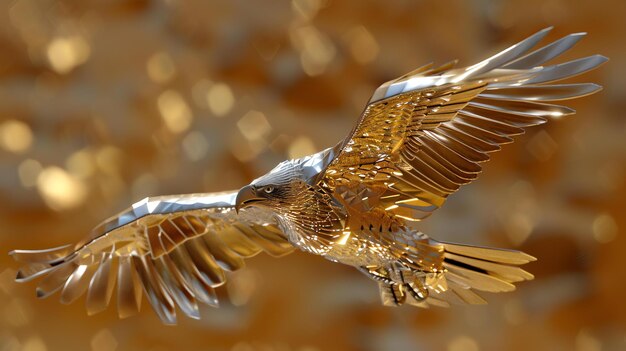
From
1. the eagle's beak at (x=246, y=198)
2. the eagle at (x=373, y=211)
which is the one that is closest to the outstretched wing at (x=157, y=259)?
the eagle at (x=373, y=211)

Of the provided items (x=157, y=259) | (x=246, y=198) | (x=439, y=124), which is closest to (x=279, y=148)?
(x=157, y=259)

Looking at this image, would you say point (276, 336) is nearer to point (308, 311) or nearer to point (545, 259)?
point (308, 311)

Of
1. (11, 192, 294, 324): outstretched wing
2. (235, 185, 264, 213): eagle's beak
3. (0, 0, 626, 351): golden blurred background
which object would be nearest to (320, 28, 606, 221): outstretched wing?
(235, 185, 264, 213): eagle's beak

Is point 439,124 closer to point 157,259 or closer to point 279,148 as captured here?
point 157,259

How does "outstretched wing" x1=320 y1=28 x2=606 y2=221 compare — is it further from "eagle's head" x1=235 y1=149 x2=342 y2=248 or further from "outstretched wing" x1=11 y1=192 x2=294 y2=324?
"outstretched wing" x1=11 y1=192 x2=294 y2=324

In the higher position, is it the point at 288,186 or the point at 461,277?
the point at 288,186

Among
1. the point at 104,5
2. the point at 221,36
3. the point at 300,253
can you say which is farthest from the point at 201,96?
the point at 300,253
